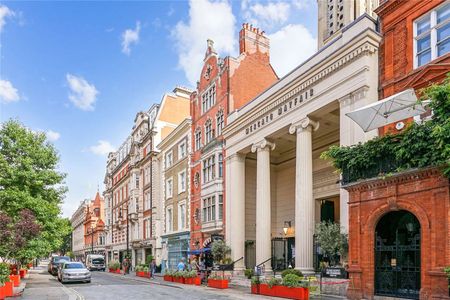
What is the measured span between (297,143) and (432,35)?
8218 mm

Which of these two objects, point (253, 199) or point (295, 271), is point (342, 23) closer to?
point (253, 199)

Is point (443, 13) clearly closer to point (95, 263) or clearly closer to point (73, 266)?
point (73, 266)

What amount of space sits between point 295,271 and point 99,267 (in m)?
38.8

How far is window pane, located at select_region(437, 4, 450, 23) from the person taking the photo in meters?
15.2

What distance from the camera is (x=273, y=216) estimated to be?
31359 mm

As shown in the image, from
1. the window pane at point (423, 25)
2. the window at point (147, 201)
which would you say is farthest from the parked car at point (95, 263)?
the window pane at point (423, 25)

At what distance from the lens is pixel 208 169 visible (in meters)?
32.0

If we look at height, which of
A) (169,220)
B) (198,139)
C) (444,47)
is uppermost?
(444,47)

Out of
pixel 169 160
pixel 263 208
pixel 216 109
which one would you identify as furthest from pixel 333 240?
pixel 169 160

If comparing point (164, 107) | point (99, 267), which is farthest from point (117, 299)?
point (99, 267)

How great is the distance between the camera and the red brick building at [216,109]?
1179 inches

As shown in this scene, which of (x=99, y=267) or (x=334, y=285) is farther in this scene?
(x=99, y=267)

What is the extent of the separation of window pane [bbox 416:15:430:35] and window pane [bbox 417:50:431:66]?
92cm

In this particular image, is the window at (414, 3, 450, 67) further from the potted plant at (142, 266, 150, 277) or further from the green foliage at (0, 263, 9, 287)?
the potted plant at (142, 266, 150, 277)
